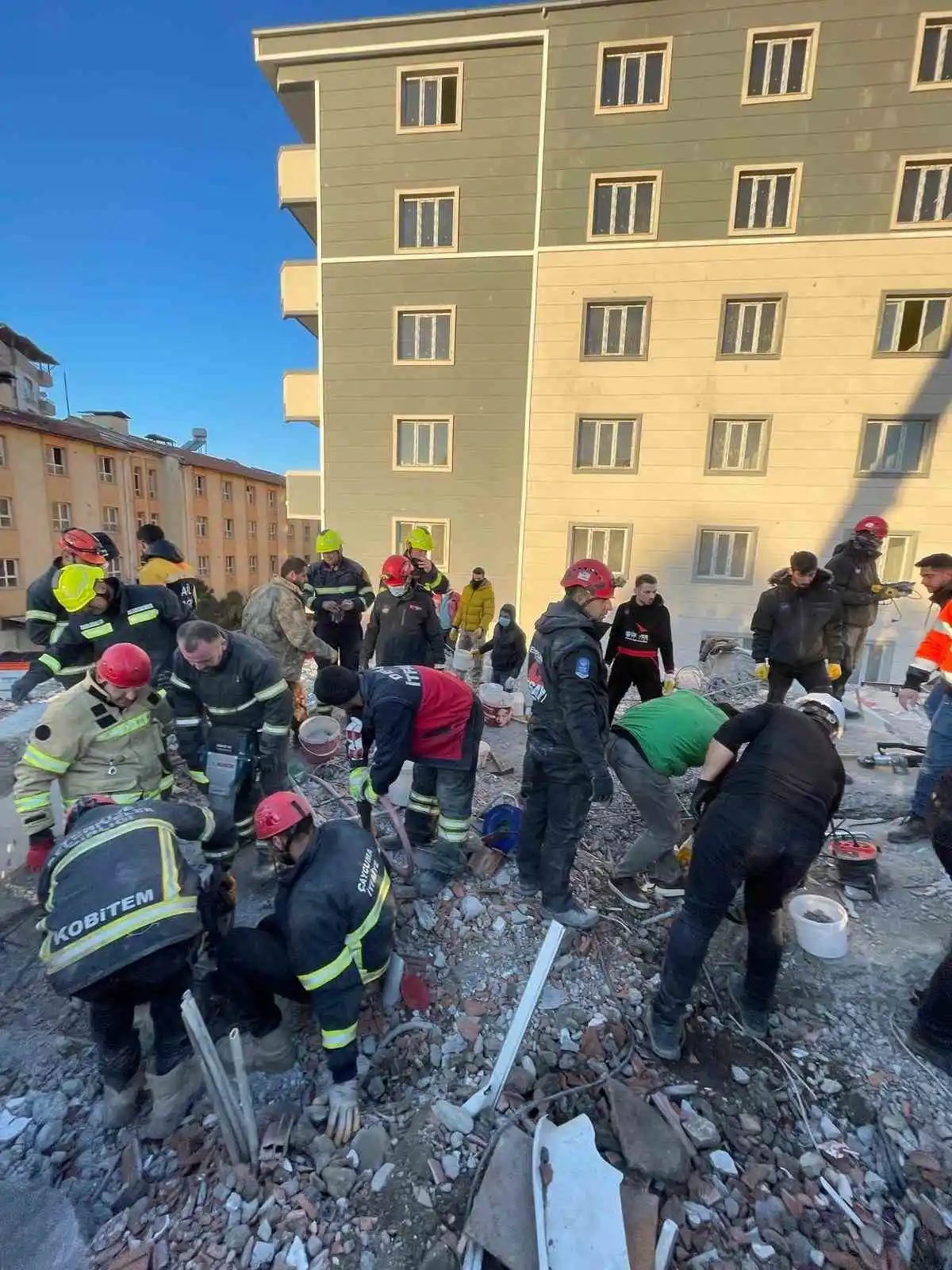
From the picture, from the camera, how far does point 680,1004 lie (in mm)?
2475

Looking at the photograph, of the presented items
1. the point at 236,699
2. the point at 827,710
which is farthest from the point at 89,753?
the point at 827,710

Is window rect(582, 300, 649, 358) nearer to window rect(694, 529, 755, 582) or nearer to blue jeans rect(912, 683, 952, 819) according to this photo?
window rect(694, 529, 755, 582)

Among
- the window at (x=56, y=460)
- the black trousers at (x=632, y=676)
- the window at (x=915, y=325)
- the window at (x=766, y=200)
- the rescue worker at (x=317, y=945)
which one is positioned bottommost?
the rescue worker at (x=317, y=945)

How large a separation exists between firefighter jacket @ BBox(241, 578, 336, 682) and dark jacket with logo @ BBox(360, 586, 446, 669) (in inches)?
21.6

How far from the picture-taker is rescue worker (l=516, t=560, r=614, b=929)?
2936 millimetres

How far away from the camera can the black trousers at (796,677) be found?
205 inches

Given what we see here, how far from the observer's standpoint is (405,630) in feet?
16.6

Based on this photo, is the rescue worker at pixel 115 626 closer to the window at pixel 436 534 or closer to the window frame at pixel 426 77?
the window at pixel 436 534

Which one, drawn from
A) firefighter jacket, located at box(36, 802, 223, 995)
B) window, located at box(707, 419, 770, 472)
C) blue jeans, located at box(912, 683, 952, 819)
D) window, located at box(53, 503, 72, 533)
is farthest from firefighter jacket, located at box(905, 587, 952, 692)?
window, located at box(53, 503, 72, 533)

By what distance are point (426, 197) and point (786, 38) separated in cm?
710

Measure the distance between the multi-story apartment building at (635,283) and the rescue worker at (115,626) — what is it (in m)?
9.30

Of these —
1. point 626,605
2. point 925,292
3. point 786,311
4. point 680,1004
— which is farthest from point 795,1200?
point 925,292

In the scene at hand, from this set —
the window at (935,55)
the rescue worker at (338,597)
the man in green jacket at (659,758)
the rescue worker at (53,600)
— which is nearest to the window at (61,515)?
the rescue worker at (338,597)

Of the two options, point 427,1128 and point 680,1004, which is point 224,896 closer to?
point 427,1128
